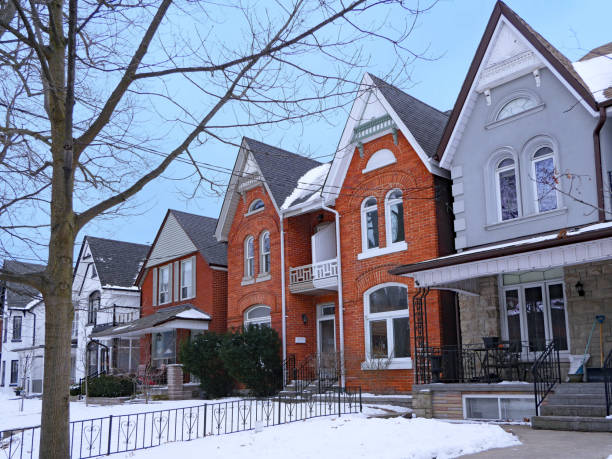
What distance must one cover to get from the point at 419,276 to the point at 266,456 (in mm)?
7517

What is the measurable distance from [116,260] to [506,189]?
86.4ft

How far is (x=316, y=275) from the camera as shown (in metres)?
21.5

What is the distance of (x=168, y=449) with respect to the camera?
10.5 meters

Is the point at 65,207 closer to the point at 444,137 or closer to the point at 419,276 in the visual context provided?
the point at 419,276

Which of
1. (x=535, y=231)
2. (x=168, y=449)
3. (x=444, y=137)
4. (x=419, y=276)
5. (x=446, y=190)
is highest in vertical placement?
(x=444, y=137)

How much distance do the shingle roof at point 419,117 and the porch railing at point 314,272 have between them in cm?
488

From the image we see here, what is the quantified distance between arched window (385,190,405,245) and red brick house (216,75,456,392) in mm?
31

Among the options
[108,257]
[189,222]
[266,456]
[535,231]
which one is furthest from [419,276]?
[108,257]

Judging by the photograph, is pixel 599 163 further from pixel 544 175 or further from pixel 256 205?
pixel 256 205

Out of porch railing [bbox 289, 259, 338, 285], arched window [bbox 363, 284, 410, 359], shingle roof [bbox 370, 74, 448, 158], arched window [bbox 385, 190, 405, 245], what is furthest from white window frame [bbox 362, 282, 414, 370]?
shingle roof [bbox 370, 74, 448, 158]

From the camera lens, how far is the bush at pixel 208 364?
2297 centimetres

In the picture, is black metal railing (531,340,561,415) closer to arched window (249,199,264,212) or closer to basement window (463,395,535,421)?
basement window (463,395,535,421)

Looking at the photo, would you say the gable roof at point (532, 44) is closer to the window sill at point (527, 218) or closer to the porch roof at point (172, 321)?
the window sill at point (527, 218)

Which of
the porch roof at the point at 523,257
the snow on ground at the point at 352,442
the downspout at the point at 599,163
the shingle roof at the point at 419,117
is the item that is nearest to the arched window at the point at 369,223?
the shingle roof at the point at 419,117
